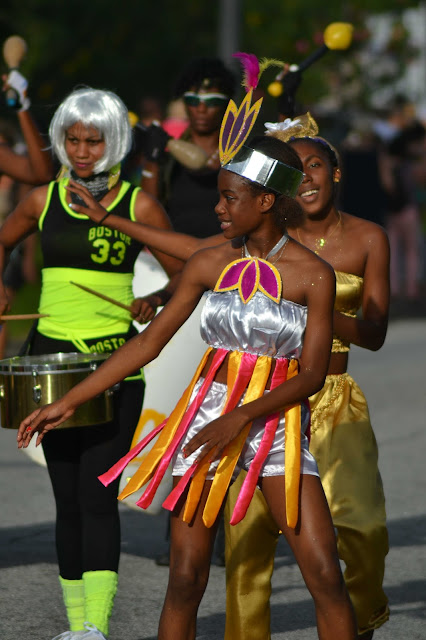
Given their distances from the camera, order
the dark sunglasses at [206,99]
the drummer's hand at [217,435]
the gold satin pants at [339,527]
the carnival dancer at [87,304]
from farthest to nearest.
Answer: the dark sunglasses at [206,99] < the carnival dancer at [87,304] < the gold satin pants at [339,527] < the drummer's hand at [217,435]

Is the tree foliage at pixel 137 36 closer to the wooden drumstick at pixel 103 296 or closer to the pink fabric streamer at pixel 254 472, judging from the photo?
the wooden drumstick at pixel 103 296

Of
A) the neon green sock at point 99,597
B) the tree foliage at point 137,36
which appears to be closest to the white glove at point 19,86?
the neon green sock at point 99,597

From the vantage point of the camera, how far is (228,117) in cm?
398

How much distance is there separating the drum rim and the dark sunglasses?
2.07 m

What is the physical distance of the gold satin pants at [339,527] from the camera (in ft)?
14.6

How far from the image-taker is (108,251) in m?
4.85

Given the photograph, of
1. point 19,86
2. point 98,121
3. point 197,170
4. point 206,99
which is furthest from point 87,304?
point 206,99

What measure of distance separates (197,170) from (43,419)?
259cm

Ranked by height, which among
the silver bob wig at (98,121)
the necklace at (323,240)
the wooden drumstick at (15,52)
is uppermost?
the wooden drumstick at (15,52)

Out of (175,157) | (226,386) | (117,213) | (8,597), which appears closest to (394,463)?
(175,157)

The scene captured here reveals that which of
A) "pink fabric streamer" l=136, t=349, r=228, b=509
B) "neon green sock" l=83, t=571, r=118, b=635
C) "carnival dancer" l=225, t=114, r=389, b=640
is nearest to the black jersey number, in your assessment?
"carnival dancer" l=225, t=114, r=389, b=640

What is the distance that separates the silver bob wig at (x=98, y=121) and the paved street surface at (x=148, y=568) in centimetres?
180

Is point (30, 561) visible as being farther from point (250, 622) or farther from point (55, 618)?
point (250, 622)

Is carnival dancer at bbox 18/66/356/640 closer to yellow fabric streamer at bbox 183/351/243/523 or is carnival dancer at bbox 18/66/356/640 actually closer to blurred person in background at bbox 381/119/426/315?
yellow fabric streamer at bbox 183/351/243/523
